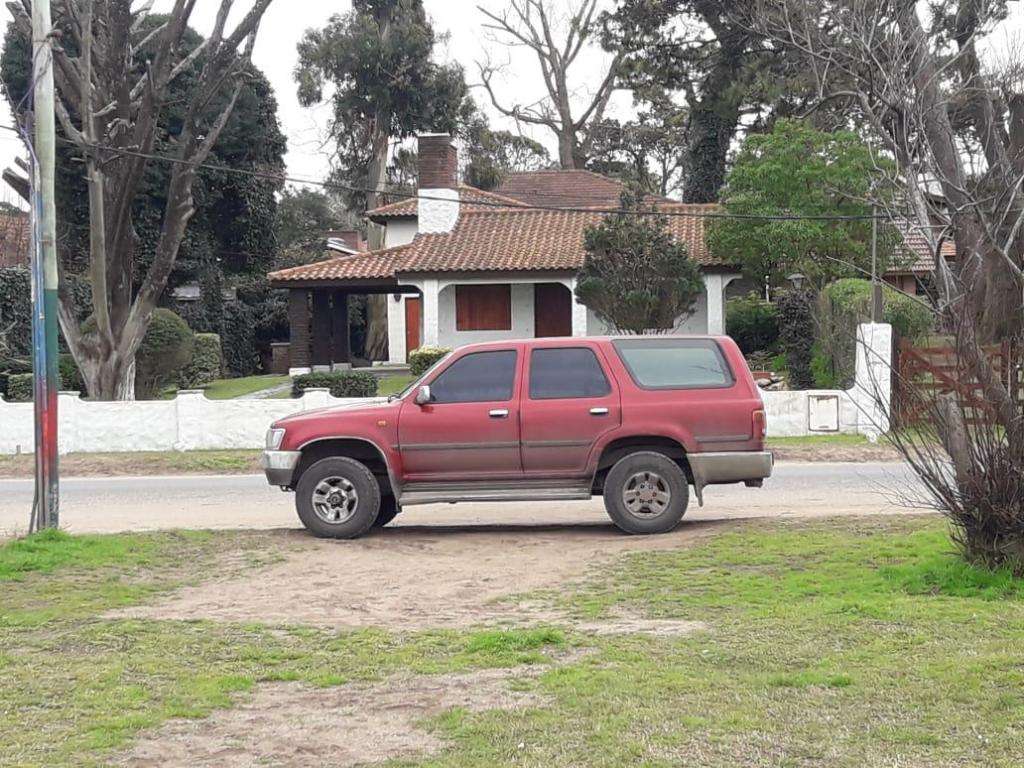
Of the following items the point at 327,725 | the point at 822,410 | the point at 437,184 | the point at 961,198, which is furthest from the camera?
the point at 437,184

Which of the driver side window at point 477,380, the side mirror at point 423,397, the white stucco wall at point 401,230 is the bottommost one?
the side mirror at point 423,397

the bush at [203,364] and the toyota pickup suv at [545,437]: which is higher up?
the bush at [203,364]

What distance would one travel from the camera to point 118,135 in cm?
2388

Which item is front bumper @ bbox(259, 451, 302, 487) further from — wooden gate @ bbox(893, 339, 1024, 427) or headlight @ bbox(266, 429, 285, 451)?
wooden gate @ bbox(893, 339, 1024, 427)

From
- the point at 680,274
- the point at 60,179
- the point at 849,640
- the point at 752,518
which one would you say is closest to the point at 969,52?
the point at 680,274

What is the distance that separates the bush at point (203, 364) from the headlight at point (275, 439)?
2574 centimetres

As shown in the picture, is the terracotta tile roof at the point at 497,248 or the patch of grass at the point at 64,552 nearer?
the patch of grass at the point at 64,552

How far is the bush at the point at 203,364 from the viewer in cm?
3691

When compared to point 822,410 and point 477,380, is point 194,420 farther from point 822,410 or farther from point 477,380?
point 477,380

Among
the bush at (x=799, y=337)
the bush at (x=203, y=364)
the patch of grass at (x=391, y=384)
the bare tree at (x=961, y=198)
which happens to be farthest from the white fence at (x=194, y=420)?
the bush at (x=203, y=364)

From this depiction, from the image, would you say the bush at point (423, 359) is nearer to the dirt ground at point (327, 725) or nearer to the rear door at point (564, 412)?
the rear door at point (564, 412)

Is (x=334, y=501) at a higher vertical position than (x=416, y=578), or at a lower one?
higher

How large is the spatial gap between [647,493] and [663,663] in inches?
187

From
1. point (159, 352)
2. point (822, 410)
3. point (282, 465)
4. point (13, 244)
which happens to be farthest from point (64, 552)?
point (13, 244)
